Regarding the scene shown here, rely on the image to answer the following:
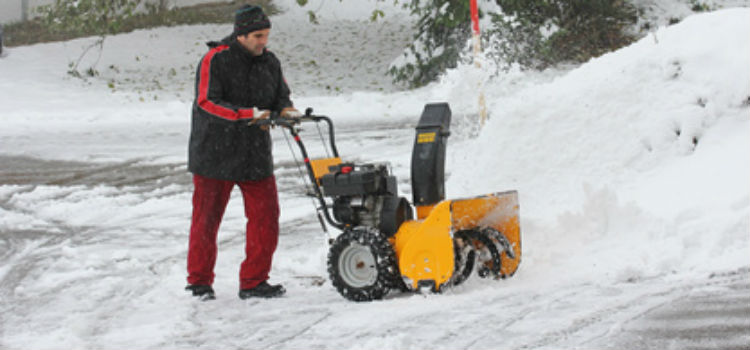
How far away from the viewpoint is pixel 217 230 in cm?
505

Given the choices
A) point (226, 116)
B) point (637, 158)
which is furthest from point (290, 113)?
point (637, 158)

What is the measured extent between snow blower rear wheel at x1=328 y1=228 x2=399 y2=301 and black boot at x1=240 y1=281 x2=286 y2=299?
1.51ft

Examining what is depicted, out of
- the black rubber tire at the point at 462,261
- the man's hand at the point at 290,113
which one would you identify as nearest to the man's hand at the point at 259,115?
the man's hand at the point at 290,113

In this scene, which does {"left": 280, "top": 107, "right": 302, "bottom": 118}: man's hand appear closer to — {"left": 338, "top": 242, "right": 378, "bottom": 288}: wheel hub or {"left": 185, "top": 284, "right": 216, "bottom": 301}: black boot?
{"left": 338, "top": 242, "right": 378, "bottom": 288}: wheel hub

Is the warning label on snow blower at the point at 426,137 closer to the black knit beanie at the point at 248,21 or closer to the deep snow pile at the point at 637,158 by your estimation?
the deep snow pile at the point at 637,158

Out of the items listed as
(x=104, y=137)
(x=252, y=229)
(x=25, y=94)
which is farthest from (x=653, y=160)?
(x=25, y=94)

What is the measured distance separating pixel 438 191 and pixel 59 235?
154 inches

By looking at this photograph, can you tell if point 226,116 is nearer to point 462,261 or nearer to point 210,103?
point 210,103

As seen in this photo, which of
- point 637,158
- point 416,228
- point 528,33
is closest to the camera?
point 416,228

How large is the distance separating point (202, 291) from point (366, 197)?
3.69ft

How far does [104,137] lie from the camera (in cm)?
1444

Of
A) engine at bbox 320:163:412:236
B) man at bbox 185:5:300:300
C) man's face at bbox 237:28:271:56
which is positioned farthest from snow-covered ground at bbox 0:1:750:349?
man's face at bbox 237:28:271:56

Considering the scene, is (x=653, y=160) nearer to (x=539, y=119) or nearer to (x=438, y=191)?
(x=539, y=119)

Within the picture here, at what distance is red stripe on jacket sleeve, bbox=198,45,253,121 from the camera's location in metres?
4.73
